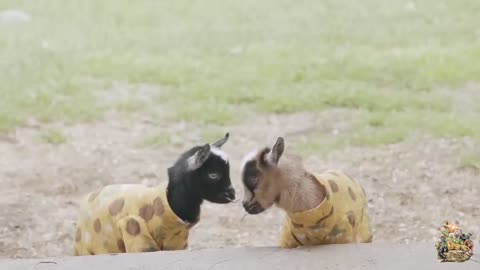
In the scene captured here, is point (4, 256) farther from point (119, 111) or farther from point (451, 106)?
point (451, 106)

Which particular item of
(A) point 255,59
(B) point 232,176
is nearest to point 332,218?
(B) point 232,176

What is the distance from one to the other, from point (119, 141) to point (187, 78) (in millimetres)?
1288

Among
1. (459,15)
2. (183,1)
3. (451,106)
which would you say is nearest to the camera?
(451,106)

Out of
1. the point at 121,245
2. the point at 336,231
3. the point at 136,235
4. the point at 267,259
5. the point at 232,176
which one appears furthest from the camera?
the point at 232,176

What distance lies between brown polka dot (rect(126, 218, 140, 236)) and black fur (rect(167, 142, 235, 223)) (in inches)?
6.5

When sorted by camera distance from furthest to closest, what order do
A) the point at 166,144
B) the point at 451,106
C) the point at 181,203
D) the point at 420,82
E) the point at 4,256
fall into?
the point at 420,82 → the point at 451,106 → the point at 166,144 → the point at 4,256 → the point at 181,203

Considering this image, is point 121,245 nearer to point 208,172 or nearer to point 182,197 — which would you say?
point 182,197

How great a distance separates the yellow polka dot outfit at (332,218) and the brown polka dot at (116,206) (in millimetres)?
720

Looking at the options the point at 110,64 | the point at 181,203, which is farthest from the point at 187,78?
the point at 181,203

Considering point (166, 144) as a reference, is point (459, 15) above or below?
above

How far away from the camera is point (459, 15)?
9.24m

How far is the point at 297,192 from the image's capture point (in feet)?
11.8

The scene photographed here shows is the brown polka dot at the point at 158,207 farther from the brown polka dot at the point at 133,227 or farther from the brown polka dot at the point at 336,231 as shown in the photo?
the brown polka dot at the point at 336,231

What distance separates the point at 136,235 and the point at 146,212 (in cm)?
11
